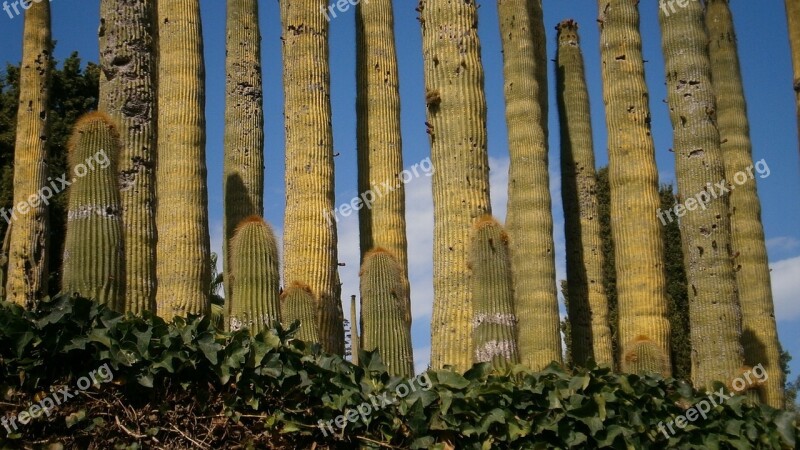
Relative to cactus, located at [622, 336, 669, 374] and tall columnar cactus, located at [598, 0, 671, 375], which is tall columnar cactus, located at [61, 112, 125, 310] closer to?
cactus, located at [622, 336, 669, 374]

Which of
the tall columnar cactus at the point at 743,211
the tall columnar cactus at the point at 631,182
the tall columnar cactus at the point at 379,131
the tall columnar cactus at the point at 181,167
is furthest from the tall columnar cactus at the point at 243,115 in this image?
the tall columnar cactus at the point at 743,211

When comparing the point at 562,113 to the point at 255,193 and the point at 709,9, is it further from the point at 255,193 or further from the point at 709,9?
the point at 255,193

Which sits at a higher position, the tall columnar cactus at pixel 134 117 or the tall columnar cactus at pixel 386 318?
the tall columnar cactus at pixel 134 117

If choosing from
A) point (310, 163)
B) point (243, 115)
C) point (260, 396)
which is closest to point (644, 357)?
point (310, 163)

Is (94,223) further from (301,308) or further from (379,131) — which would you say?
(379,131)

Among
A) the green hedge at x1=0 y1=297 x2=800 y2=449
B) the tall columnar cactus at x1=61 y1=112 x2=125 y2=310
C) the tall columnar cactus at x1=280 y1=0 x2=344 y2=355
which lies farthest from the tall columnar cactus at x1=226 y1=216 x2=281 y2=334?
the tall columnar cactus at x1=280 y1=0 x2=344 y2=355

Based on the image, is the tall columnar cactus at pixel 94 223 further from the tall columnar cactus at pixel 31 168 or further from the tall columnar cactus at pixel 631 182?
the tall columnar cactus at pixel 31 168

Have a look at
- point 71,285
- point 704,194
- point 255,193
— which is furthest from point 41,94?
point 704,194

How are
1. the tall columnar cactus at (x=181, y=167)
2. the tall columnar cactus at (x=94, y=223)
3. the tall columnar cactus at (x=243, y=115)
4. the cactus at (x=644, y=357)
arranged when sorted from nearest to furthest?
the tall columnar cactus at (x=94, y=223)
the cactus at (x=644, y=357)
the tall columnar cactus at (x=181, y=167)
the tall columnar cactus at (x=243, y=115)

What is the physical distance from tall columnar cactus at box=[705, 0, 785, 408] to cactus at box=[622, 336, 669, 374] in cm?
338

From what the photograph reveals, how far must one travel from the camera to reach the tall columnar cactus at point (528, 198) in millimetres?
14336

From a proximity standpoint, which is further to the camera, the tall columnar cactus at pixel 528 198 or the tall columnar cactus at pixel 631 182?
the tall columnar cactus at pixel 528 198

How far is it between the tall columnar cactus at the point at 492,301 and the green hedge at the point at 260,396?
2.55 ft

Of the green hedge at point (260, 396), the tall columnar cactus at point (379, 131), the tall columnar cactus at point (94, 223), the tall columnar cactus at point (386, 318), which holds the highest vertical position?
the tall columnar cactus at point (379, 131)
